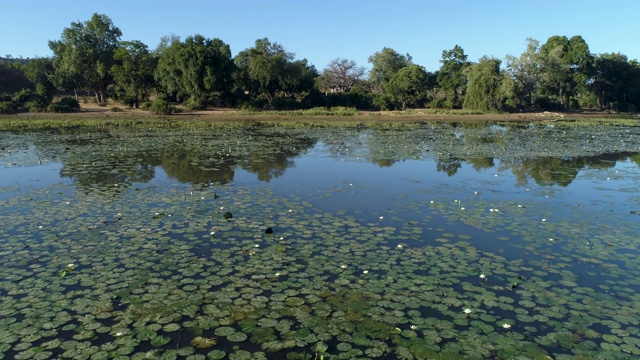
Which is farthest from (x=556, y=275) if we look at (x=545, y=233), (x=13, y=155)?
(x=13, y=155)

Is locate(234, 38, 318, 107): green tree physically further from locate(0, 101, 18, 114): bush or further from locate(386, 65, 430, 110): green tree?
locate(0, 101, 18, 114): bush

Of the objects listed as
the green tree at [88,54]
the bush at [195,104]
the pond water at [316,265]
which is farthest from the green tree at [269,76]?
the pond water at [316,265]

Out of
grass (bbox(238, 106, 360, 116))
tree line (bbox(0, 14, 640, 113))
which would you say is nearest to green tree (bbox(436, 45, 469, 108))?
tree line (bbox(0, 14, 640, 113))

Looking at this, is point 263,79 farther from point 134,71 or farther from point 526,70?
point 526,70

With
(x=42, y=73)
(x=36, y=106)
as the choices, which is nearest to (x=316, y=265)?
(x=36, y=106)

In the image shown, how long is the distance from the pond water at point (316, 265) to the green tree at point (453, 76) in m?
44.2

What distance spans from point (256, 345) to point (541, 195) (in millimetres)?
9701

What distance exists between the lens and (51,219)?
8969 mm

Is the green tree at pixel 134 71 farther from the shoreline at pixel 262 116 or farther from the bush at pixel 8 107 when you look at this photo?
the bush at pixel 8 107

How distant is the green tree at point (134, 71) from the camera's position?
146 feet

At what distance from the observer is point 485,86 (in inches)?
1886

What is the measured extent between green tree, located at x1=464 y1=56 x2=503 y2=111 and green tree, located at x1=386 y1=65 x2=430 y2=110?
27.1 ft

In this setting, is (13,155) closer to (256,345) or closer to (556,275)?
(256,345)

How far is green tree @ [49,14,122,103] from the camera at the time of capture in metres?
45.6
